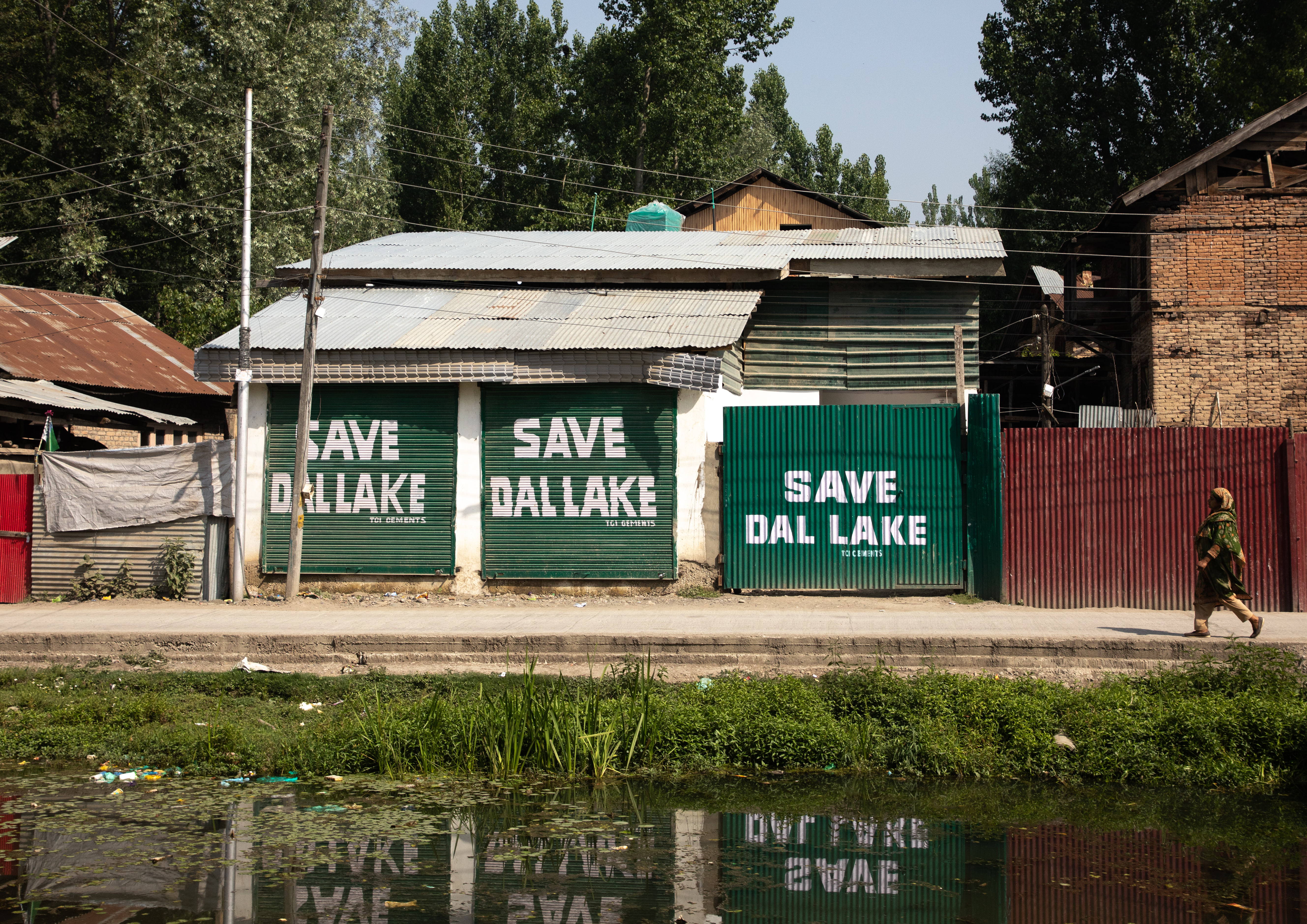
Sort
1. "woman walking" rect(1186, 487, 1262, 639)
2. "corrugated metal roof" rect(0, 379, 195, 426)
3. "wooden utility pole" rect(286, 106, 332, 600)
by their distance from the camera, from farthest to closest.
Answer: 1. "corrugated metal roof" rect(0, 379, 195, 426)
2. "wooden utility pole" rect(286, 106, 332, 600)
3. "woman walking" rect(1186, 487, 1262, 639)

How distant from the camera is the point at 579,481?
1447cm

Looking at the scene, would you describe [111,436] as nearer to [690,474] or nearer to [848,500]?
[690,474]

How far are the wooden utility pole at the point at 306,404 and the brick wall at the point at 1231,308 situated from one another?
15928 millimetres

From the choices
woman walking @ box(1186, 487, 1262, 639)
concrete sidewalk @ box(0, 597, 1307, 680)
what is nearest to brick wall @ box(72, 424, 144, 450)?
concrete sidewalk @ box(0, 597, 1307, 680)

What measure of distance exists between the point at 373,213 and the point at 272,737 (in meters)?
32.8

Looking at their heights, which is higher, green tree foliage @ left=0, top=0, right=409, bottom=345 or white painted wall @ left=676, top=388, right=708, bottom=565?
green tree foliage @ left=0, top=0, right=409, bottom=345

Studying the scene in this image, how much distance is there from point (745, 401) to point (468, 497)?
16.5 feet

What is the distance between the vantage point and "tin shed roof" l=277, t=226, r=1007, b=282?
17.2 m

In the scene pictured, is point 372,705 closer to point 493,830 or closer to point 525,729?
point 525,729

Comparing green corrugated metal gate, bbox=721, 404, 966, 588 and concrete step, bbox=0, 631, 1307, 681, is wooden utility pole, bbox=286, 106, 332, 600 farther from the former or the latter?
green corrugated metal gate, bbox=721, 404, 966, 588

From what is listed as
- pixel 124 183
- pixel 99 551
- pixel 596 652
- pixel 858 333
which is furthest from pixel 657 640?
pixel 124 183

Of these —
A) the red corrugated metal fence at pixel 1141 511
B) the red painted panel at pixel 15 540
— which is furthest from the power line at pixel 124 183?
the red corrugated metal fence at pixel 1141 511

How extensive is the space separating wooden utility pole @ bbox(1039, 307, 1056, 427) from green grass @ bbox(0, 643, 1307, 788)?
1190cm

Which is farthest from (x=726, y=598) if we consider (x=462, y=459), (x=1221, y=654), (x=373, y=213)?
(x=373, y=213)
